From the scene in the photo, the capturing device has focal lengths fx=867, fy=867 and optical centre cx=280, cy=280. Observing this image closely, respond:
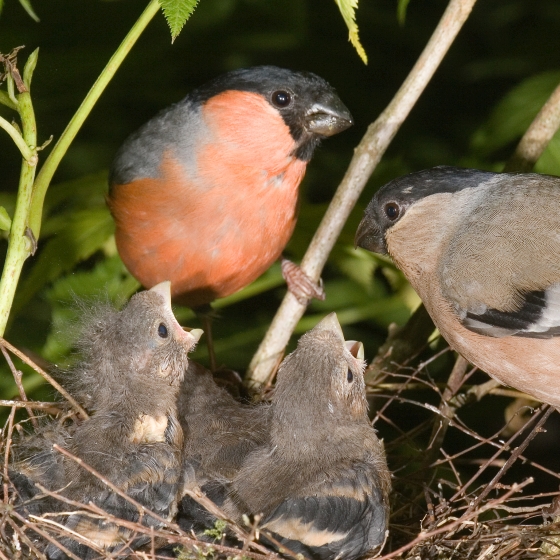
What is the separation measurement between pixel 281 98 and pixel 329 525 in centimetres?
130

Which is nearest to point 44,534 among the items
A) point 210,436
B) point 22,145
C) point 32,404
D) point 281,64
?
point 32,404

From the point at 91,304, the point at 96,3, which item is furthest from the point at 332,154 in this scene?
the point at 91,304

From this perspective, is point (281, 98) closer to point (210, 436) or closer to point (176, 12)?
point (176, 12)

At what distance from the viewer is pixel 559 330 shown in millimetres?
2174

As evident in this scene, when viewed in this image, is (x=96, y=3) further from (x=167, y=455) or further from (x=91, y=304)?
(x=167, y=455)

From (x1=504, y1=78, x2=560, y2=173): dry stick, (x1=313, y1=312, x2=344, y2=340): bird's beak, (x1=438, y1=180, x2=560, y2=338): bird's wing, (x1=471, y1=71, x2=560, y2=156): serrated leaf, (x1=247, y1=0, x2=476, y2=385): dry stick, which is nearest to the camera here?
(x1=438, y1=180, x2=560, y2=338): bird's wing

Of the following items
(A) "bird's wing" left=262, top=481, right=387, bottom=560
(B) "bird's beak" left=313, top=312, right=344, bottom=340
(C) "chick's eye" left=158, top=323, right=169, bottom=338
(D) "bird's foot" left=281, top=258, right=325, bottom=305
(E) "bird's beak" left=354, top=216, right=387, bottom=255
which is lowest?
(A) "bird's wing" left=262, top=481, right=387, bottom=560

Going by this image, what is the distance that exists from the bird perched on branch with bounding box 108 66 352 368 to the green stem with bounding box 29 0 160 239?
0.65 m

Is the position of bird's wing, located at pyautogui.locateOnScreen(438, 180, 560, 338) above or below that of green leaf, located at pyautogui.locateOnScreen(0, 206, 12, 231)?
above

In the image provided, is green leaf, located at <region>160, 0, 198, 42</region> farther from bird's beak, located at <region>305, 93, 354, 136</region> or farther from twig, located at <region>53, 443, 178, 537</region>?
twig, located at <region>53, 443, 178, 537</region>

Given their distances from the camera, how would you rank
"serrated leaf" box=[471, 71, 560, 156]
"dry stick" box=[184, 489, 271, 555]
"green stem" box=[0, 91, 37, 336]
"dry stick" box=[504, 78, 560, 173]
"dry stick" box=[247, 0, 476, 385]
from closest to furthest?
"dry stick" box=[184, 489, 271, 555], "green stem" box=[0, 91, 37, 336], "dry stick" box=[247, 0, 476, 385], "dry stick" box=[504, 78, 560, 173], "serrated leaf" box=[471, 71, 560, 156]

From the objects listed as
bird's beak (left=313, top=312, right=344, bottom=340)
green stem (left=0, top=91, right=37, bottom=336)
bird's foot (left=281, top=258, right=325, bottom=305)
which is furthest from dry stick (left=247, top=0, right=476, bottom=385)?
green stem (left=0, top=91, right=37, bottom=336)

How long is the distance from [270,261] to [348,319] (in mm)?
423

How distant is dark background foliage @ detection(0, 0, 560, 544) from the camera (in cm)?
283
